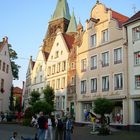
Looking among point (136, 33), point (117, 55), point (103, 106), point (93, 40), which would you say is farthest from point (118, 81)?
point (93, 40)

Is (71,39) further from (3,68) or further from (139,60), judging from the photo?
(139,60)

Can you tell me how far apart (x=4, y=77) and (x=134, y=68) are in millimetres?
25567

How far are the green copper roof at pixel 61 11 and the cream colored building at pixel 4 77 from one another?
48126 millimetres

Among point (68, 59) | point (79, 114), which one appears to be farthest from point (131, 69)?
point (68, 59)

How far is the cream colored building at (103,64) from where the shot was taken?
39.2 meters

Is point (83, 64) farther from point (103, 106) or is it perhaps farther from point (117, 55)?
point (103, 106)

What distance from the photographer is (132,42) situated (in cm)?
3822

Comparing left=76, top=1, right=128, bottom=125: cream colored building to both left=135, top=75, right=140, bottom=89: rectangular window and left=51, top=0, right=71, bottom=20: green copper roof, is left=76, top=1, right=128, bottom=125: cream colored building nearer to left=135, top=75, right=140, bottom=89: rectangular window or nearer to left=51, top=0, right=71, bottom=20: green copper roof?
left=135, top=75, right=140, bottom=89: rectangular window

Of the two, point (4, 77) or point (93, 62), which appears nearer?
point (93, 62)

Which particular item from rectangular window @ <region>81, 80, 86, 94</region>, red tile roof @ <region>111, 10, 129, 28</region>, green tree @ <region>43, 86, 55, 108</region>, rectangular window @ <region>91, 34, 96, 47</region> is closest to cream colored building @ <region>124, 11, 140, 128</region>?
red tile roof @ <region>111, 10, 129, 28</region>

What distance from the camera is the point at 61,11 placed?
10406 cm

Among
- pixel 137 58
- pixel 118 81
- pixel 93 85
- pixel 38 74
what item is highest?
pixel 38 74

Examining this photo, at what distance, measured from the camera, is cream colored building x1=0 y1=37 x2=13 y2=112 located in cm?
5369

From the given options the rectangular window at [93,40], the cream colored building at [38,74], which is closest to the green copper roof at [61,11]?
the cream colored building at [38,74]
